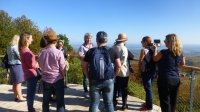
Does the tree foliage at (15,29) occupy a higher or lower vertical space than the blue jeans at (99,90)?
higher

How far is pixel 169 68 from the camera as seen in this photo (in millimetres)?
5648

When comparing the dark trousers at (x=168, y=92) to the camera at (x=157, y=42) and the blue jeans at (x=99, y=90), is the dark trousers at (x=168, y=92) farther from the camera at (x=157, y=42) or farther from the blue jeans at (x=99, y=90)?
the blue jeans at (x=99, y=90)

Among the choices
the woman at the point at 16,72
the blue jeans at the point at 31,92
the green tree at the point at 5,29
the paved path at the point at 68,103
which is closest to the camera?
the blue jeans at the point at 31,92

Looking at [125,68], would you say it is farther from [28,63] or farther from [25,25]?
[25,25]

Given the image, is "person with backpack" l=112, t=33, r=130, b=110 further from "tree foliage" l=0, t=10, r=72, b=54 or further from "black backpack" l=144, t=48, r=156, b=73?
"tree foliage" l=0, t=10, r=72, b=54

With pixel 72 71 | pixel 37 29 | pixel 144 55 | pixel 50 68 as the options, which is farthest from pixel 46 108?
pixel 37 29

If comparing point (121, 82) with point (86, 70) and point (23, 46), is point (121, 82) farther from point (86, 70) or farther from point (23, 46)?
point (23, 46)

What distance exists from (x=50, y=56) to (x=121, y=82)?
174 centimetres

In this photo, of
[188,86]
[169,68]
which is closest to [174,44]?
[169,68]

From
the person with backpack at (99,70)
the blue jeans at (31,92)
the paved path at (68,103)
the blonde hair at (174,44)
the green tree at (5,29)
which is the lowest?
the paved path at (68,103)

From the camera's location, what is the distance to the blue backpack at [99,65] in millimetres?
5250

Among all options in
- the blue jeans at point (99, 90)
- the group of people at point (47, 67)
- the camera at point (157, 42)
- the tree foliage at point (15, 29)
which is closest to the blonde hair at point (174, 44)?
the camera at point (157, 42)

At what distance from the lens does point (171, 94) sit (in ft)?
19.1

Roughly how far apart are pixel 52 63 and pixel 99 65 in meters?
0.81
